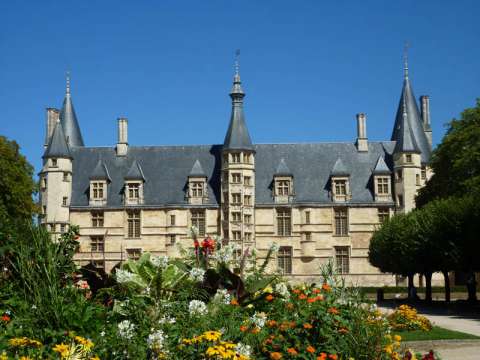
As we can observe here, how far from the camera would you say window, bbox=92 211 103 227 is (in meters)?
47.2

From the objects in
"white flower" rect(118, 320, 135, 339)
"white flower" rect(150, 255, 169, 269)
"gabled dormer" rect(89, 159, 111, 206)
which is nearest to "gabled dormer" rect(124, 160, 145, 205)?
"gabled dormer" rect(89, 159, 111, 206)

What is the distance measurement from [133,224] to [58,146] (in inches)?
277

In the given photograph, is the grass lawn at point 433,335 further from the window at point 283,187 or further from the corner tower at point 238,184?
the window at point 283,187

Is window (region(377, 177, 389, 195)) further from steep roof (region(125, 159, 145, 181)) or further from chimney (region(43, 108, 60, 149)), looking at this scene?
chimney (region(43, 108, 60, 149))

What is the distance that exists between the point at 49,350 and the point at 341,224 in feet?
132

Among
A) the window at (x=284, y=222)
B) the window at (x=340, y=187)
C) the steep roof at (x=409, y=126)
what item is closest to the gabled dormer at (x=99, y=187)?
the window at (x=284, y=222)

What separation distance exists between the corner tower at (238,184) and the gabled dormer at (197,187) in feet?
4.36

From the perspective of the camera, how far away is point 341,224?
4644cm

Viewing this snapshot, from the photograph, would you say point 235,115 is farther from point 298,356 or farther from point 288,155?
point 298,356

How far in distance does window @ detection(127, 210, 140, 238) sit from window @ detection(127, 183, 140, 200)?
38.0 inches

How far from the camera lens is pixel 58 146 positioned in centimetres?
4772

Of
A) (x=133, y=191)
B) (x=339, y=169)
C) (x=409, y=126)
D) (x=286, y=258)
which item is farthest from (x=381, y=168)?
(x=133, y=191)

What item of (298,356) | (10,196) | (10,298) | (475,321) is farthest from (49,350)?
(10,196)

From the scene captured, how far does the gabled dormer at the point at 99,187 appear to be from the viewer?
47312 mm
